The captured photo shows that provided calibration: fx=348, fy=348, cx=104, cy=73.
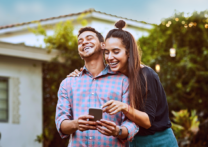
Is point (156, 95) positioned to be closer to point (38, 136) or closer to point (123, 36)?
point (123, 36)

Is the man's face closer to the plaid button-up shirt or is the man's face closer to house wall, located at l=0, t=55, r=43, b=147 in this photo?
the plaid button-up shirt

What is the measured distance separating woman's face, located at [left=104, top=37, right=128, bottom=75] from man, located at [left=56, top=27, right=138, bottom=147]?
0.11 metres

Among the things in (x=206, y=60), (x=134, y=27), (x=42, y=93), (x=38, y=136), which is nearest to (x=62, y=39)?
(x=42, y=93)

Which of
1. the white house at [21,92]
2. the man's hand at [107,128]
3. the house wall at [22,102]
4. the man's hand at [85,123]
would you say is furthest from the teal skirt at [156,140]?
the house wall at [22,102]

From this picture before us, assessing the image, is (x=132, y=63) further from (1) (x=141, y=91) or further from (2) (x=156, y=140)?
(2) (x=156, y=140)

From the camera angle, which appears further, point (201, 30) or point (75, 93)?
point (201, 30)

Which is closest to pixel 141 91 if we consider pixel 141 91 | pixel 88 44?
pixel 141 91

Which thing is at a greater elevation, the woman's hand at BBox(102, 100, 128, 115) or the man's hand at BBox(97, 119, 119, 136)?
the woman's hand at BBox(102, 100, 128, 115)

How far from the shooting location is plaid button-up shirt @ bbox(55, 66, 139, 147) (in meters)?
3.05

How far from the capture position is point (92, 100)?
313 centimetres

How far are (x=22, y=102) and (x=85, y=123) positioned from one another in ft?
24.5

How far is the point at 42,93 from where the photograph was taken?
10609mm

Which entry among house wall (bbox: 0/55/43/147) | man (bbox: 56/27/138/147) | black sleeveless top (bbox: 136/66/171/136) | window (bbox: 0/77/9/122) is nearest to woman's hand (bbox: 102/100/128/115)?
man (bbox: 56/27/138/147)

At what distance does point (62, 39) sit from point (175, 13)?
4621 mm
